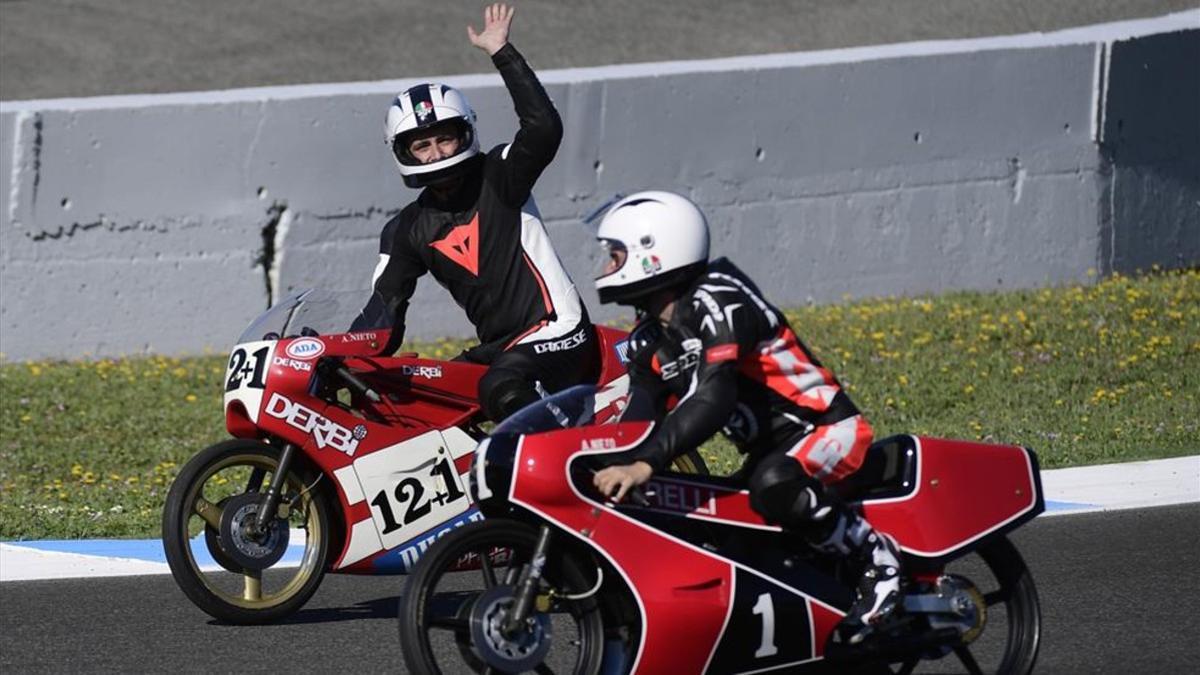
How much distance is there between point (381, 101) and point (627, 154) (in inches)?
62.1

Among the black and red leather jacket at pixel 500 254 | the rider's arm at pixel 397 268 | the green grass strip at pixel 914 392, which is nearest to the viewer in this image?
the black and red leather jacket at pixel 500 254

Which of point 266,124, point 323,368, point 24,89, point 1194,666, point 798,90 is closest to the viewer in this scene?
point 1194,666

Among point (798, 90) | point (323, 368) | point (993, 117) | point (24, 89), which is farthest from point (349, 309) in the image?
point (24, 89)

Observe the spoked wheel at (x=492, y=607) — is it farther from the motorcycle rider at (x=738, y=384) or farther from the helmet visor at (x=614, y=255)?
the helmet visor at (x=614, y=255)

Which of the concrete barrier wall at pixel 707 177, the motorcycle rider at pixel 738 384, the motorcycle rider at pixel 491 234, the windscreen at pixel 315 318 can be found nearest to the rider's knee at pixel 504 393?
the motorcycle rider at pixel 491 234

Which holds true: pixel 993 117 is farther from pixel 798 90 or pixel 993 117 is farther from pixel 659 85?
pixel 659 85

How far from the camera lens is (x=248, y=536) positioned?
7.53m

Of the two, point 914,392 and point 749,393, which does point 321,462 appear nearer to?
point 749,393

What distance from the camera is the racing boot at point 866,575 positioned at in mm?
6117

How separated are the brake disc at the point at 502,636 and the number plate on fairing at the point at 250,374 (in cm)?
188

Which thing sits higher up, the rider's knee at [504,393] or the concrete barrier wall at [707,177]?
the concrete barrier wall at [707,177]

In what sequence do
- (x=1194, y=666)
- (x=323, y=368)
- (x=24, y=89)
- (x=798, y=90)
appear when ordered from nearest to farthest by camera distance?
(x=1194, y=666) < (x=323, y=368) < (x=798, y=90) < (x=24, y=89)

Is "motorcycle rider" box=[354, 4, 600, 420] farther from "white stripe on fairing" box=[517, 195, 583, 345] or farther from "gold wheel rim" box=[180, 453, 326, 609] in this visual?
"gold wheel rim" box=[180, 453, 326, 609]

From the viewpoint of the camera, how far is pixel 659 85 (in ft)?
43.8
